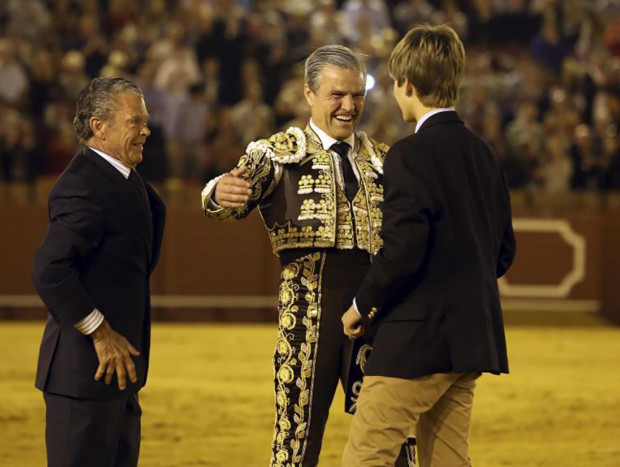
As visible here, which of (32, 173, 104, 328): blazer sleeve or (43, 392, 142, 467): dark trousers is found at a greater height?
(32, 173, 104, 328): blazer sleeve

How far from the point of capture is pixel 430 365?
2984 mm

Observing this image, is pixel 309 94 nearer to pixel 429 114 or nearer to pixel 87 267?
pixel 429 114

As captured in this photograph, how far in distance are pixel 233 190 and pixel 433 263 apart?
788 mm

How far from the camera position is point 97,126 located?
3299 millimetres

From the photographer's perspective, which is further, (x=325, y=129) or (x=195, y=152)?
(x=195, y=152)

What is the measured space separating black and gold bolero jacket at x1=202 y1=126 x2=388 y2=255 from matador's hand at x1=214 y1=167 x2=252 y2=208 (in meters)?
0.04

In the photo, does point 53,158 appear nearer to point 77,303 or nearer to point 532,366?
point 532,366

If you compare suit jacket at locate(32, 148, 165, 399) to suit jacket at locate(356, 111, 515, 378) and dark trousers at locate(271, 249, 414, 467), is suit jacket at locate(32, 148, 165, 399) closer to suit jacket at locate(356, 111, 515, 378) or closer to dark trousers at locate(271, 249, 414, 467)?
dark trousers at locate(271, 249, 414, 467)

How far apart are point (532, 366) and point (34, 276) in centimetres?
543

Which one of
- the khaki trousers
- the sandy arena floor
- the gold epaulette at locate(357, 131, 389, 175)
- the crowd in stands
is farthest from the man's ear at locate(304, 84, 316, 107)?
the crowd in stands

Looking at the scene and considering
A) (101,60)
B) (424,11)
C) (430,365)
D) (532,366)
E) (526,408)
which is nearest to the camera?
(430,365)

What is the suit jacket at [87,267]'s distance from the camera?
3127 mm

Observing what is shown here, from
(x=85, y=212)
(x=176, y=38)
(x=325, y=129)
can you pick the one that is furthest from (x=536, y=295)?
(x=85, y=212)

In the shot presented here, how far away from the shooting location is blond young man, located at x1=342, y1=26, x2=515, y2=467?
2957mm
